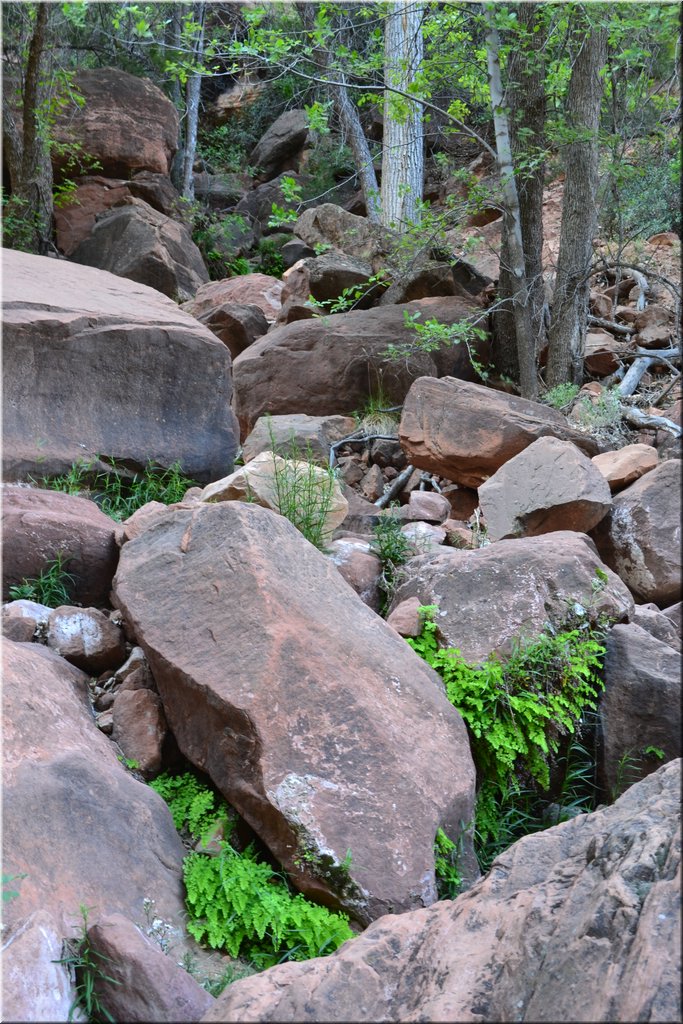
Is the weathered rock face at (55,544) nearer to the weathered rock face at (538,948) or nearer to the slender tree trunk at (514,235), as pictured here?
the weathered rock face at (538,948)

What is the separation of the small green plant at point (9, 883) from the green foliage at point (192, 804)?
82 cm

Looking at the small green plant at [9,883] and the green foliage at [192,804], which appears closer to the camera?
the small green plant at [9,883]

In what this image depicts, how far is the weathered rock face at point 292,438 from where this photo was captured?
20.3ft

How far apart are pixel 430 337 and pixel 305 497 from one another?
9.44ft

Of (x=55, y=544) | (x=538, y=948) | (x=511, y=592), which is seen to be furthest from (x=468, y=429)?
(x=538, y=948)

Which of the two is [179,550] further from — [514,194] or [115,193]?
[115,193]

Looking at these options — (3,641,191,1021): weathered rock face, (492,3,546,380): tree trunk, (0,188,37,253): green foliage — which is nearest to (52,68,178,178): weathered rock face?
(0,188,37,253): green foliage

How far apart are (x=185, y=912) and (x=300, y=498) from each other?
225cm

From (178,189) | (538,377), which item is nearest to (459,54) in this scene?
(538,377)

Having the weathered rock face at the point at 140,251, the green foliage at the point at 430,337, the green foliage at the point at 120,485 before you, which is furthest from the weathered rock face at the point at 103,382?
the weathered rock face at the point at 140,251

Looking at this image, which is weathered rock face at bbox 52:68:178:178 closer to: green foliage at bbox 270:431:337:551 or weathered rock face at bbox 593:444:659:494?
green foliage at bbox 270:431:337:551

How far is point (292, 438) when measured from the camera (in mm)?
6184

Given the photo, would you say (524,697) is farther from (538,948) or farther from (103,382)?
(103,382)

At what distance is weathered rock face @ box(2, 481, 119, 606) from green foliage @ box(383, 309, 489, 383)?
3.51 meters
